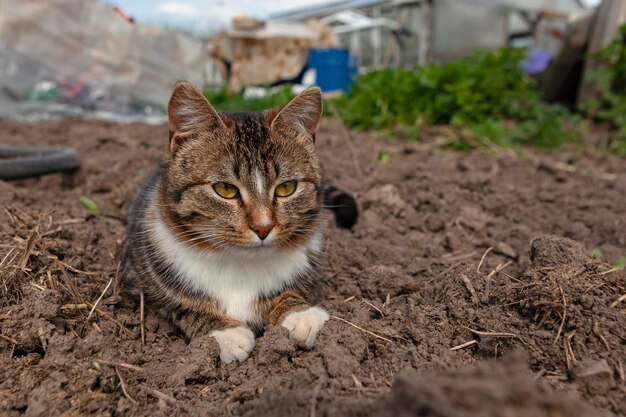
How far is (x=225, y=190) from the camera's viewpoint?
244 centimetres

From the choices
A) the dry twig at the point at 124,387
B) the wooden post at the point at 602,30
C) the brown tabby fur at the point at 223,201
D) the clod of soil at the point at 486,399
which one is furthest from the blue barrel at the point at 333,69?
the clod of soil at the point at 486,399

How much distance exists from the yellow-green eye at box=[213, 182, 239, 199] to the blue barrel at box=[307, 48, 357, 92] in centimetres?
951

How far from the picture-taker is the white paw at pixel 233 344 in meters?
2.15

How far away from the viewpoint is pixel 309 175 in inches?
104

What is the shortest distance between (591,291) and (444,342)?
62 cm

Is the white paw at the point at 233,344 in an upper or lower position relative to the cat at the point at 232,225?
lower

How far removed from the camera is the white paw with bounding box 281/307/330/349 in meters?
2.17

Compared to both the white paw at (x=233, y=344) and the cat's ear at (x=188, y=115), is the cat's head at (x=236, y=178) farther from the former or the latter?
the white paw at (x=233, y=344)

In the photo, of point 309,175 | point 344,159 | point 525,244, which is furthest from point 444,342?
point 344,159

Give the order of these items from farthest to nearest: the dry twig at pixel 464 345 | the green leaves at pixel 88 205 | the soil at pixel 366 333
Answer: the green leaves at pixel 88 205 → the dry twig at pixel 464 345 → the soil at pixel 366 333

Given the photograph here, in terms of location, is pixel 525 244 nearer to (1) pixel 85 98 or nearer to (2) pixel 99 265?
(2) pixel 99 265

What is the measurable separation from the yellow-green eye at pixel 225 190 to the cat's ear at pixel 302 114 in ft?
1.35

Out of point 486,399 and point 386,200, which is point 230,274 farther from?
point 386,200

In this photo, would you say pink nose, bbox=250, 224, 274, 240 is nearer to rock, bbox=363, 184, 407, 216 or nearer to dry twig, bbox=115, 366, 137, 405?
dry twig, bbox=115, 366, 137, 405
